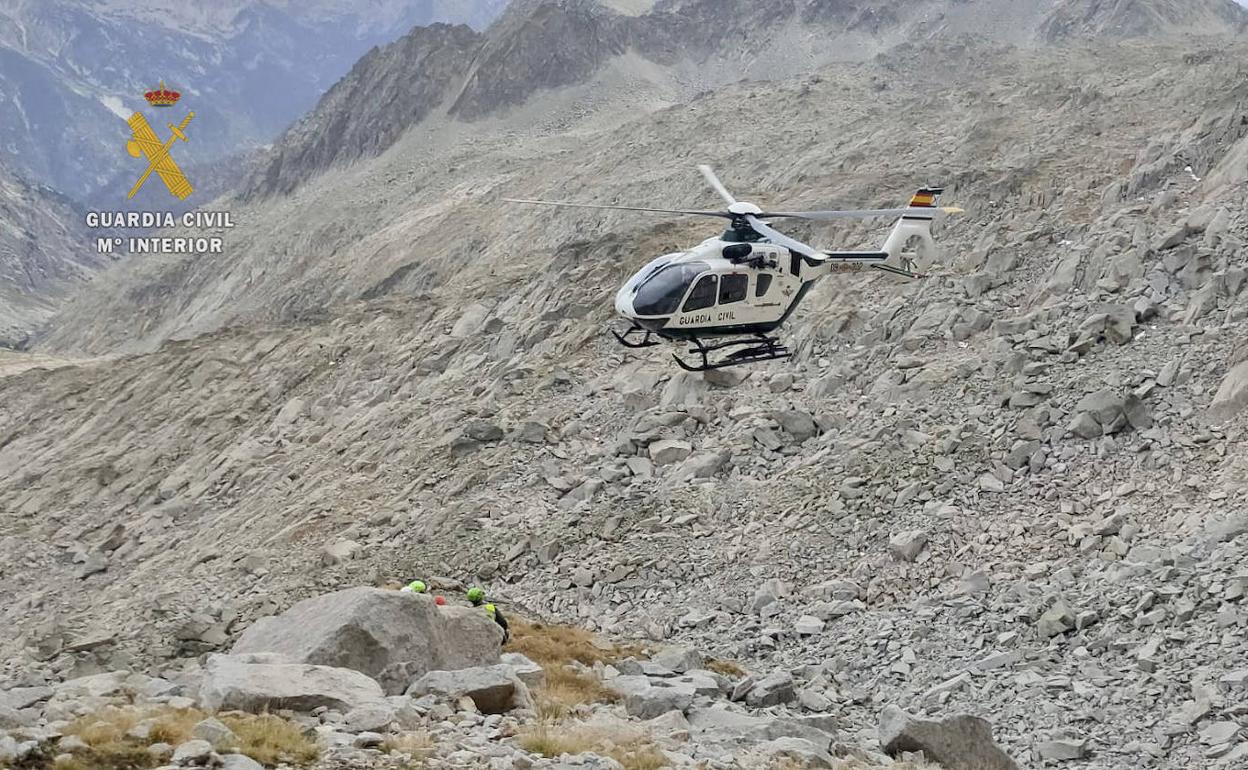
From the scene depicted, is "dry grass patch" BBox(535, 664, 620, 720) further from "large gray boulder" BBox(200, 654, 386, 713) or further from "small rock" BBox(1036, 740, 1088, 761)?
"small rock" BBox(1036, 740, 1088, 761)

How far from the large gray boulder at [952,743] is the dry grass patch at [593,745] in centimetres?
361

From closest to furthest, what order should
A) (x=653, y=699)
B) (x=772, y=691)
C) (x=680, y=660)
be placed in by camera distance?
(x=653, y=699) < (x=772, y=691) < (x=680, y=660)

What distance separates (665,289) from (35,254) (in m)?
177

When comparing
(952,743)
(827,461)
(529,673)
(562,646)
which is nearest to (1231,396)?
(827,461)

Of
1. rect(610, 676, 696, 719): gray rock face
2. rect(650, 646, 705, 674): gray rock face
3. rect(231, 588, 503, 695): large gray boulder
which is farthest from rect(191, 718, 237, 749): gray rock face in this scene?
rect(650, 646, 705, 674): gray rock face

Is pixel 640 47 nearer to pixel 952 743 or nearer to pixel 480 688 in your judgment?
pixel 952 743

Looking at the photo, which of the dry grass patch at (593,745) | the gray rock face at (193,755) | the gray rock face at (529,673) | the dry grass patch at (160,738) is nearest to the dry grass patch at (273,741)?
the dry grass patch at (160,738)

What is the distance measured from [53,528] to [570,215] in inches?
977

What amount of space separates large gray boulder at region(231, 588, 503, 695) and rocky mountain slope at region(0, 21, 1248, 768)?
4.79 meters

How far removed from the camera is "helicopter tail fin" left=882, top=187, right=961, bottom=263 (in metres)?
20.8

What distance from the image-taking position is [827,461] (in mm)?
23125

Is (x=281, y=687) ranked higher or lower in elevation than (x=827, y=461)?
higher

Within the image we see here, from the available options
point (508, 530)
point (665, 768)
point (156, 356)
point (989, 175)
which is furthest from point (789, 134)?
point (665, 768)

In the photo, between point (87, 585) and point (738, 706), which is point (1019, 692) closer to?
point (738, 706)
